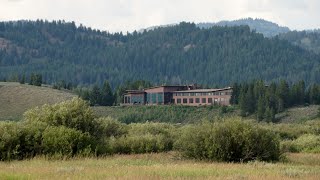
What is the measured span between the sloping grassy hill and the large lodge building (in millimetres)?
17771

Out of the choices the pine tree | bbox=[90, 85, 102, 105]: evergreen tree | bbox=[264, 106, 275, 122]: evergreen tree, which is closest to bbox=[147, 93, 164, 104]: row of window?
bbox=[90, 85, 102, 105]: evergreen tree

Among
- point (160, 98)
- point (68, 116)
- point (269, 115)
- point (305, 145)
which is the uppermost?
point (68, 116)

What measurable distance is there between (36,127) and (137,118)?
93.9 m

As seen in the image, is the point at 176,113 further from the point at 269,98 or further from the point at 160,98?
the point at 269,98

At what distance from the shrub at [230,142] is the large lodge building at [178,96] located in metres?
105

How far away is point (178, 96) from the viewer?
13838cm

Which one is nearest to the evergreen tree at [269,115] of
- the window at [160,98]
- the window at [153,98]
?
the window at [160,98]

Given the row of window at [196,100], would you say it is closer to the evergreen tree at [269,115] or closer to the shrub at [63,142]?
the evergreen tree at [269,115]

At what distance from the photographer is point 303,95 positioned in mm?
125812

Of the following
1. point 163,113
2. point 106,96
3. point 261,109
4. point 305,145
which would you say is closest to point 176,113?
point 163,113

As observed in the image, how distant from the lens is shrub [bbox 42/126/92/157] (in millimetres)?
23516

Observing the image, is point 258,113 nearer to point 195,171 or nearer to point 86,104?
point 86,104

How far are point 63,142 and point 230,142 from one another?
7224 mm

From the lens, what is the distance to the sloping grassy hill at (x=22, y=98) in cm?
12169
